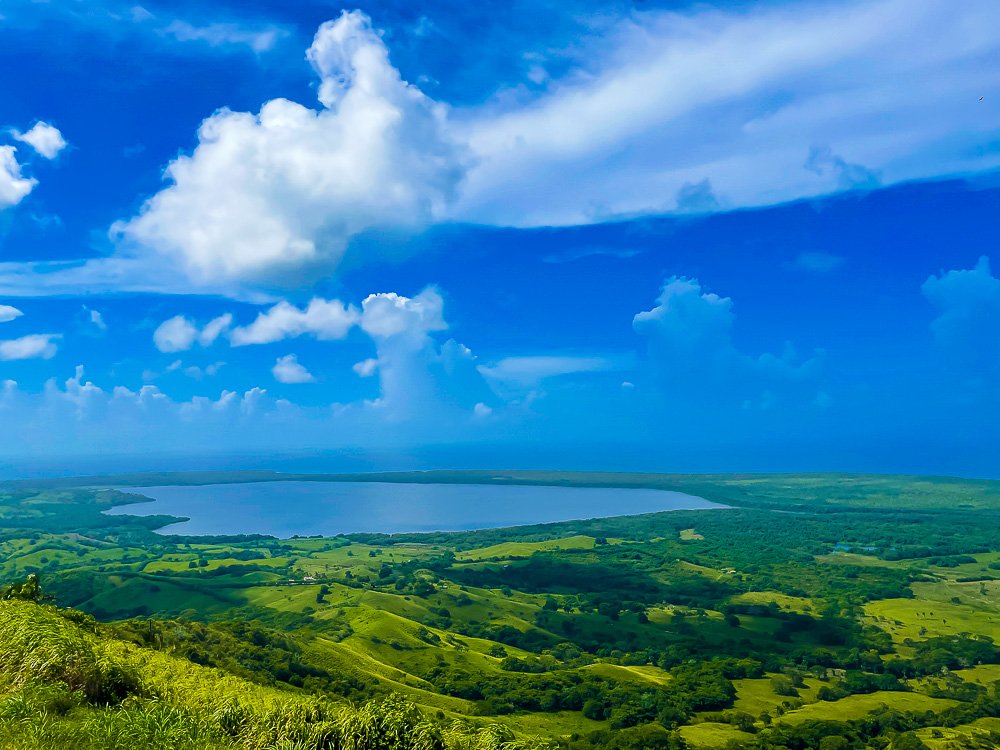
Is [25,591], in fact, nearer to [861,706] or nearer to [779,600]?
[861,706]

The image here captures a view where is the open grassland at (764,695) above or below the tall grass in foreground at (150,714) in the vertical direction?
below

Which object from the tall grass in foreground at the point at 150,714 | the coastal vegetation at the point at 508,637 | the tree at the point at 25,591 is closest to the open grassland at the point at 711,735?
the coastal vegetation at the point at 508,637

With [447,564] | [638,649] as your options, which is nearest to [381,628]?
[638,649]

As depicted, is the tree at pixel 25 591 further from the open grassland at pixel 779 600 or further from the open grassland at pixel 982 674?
the open grassland at pixel 779 600

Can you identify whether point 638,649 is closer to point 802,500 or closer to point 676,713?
point 676,713

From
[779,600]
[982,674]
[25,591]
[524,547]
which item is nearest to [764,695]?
[982,674]

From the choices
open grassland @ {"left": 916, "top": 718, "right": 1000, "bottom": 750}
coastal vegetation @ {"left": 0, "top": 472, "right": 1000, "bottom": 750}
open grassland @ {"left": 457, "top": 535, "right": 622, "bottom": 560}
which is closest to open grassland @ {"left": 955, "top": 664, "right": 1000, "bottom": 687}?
coastal vegetation @ {"left": 0, "top": 472, "right": 1000, "bottom": 750}

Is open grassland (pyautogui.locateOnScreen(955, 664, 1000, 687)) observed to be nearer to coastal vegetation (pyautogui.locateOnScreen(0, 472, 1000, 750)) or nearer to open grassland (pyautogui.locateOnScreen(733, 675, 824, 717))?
coastal vegetation (pyautogui.locateOnScreen(0, 472, 1000, 750))

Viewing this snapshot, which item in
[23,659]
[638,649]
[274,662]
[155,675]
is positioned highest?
[23,659]
